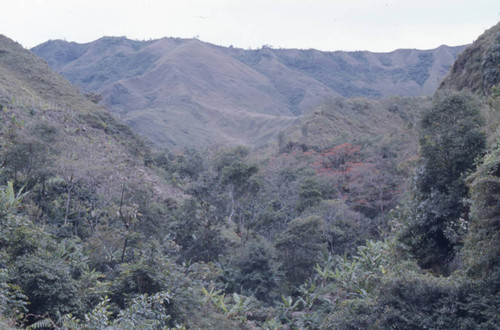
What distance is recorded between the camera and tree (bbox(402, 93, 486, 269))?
29.3 feet

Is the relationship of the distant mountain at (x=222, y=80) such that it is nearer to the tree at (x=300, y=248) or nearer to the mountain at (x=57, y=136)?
the mountain at (x=57, y=136)

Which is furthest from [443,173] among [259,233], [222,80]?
[222,80]

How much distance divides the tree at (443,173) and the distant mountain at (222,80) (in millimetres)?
54338

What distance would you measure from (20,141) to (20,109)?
38.0 feet

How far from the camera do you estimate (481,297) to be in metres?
6.63

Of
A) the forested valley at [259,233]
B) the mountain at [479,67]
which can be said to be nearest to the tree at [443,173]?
the forested valley at [259,233]

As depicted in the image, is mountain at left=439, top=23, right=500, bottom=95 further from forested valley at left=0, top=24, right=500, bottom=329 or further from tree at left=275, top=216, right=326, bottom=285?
tree at left=275, top=216, right=326, bottom=285

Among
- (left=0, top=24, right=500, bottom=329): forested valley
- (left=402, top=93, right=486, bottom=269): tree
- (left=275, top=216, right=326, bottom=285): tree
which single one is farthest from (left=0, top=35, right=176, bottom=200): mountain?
(left=402, top=93, right=486, bottom=269): tree

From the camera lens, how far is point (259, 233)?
64.3ft

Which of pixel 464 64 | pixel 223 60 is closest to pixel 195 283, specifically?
pixel 464 64

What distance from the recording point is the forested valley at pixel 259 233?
22.9ft

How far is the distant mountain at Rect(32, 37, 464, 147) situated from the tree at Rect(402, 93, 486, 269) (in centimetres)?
5434

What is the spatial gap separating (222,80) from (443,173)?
97355mm

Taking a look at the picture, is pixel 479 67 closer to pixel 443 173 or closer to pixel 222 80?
pixel 443 173
